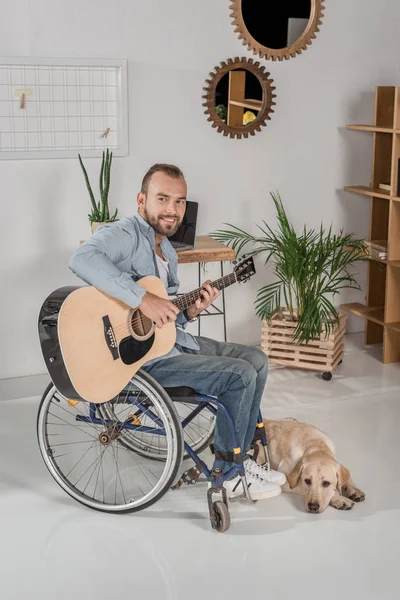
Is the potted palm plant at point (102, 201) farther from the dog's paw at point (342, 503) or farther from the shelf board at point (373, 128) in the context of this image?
the dog's paw at point (342, 503)

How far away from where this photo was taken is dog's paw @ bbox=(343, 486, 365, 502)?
3.04 metres

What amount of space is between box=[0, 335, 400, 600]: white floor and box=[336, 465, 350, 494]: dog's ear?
108 mm

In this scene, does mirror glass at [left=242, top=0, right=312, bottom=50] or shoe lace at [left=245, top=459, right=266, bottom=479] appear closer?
shoe lace at [left=245, top=459, right=266, bottom=479]

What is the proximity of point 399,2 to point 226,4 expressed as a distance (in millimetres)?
1067

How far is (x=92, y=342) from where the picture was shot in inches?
107

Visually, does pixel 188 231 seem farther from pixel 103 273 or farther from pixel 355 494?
pixel 355 494

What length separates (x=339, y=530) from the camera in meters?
2.84

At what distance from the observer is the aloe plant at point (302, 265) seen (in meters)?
4.28

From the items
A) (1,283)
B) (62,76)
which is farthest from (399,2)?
(1,283)

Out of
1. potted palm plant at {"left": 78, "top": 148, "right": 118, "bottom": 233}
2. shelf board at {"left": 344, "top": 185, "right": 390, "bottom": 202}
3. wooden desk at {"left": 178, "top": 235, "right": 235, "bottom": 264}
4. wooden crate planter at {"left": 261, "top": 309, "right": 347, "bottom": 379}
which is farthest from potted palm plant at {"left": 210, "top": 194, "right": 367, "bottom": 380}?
potted palm plant at {"left": 78, "top": 148, "right": 118, "bottom": 233}

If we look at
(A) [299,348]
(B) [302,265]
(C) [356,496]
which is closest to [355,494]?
(C) [356,496]

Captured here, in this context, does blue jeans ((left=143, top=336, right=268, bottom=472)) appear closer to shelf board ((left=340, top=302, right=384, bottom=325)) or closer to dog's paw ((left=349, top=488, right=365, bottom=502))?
dog's paw ((left=349, top=488, right=365, bottom=502))

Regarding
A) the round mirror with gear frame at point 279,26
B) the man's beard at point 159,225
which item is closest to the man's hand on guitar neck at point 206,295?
the man's beard at point 159,225

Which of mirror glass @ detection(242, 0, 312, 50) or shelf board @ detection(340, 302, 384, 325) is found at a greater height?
mirror glass @ detection(242, 0, 312, 50)
